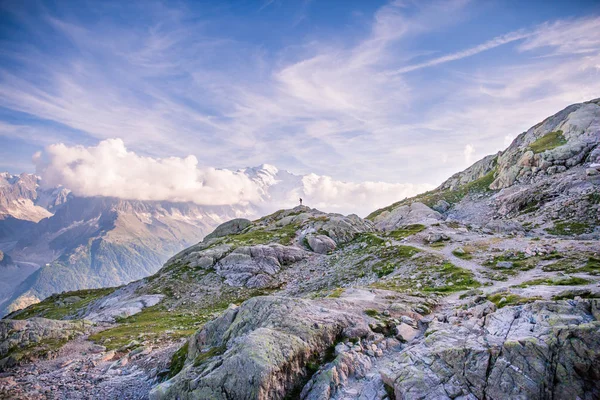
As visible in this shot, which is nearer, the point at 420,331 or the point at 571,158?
the point at 420,331

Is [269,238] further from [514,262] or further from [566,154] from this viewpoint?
[566,154]

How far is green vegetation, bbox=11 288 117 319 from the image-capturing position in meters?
87.0

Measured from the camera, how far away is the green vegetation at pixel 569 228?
62.9 meters

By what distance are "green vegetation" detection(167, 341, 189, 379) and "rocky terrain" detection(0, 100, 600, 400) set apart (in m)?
0.17

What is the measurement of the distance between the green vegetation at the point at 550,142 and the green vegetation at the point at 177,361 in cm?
14770

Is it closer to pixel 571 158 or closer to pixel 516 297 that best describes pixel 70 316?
pixel 516 297

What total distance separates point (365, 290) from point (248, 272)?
43.1m

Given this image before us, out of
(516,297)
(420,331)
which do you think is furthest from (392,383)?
(516,297)

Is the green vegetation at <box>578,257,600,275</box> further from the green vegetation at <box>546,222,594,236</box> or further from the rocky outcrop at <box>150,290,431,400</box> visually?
the green vegetation at <box>546,222,594,236</box>

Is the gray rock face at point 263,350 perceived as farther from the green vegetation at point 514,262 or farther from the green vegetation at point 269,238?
the green vegetation at point 269,238

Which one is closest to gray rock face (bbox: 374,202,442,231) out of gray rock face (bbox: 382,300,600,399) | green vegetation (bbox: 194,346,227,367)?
gray rock face (bbox: 382,300,600,399)

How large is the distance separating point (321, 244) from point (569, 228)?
60777 mm

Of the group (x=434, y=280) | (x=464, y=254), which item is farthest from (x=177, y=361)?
(x=464, y=254)

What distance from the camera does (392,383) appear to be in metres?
17.2
